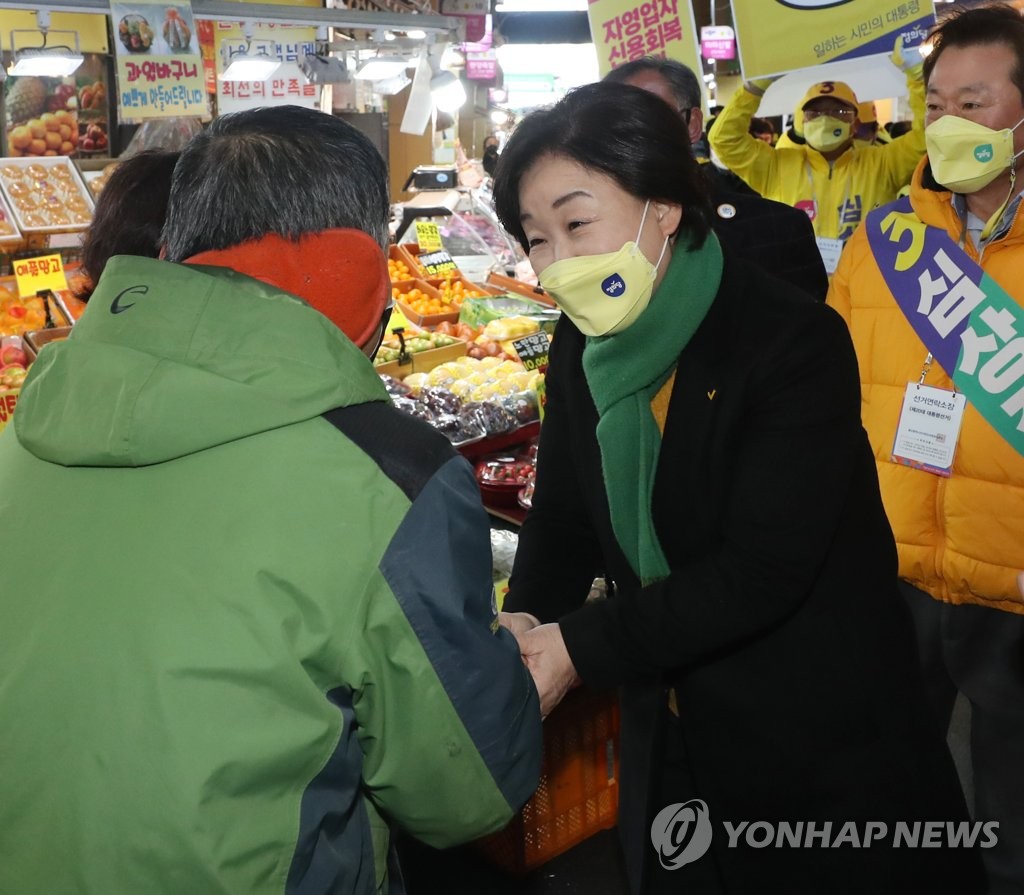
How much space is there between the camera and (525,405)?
3.81m

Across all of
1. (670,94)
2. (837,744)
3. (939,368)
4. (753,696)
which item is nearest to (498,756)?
(753,696)

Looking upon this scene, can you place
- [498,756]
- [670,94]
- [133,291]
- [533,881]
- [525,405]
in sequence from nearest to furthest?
[133,291]
[498,756]
[533,881]
[670,94]
[525,405]

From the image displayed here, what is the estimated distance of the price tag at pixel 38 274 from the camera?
455 cm

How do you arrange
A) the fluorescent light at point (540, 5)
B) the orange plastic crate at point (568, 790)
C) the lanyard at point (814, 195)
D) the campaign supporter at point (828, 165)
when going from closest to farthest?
the orange plastic crate at point (568, 790)
the campaign supporter at point (828, 165)
the lanyard at point (814, 195)
the fluorescent light at point (540, 5)

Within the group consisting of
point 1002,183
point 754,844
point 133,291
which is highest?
point 1002,183

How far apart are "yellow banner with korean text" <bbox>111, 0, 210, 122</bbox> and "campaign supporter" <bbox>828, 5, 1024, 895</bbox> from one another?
2.48m

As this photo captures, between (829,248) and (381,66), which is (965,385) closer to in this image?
(829,248)

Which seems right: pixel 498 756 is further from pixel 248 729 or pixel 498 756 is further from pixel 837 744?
pixel 837 744

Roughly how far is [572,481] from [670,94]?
1.77m

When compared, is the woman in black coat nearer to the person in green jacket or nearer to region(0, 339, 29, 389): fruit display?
the person in green jacket

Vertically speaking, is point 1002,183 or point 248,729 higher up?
point 1002,183

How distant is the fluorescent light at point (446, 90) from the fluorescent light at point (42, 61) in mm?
1584

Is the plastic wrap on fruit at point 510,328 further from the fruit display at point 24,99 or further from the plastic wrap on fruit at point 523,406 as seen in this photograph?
the fruit display at point 24,99

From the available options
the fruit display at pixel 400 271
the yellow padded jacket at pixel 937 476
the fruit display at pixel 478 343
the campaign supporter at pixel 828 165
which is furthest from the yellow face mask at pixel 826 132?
the yellow padded jacket at pixel 937 476
